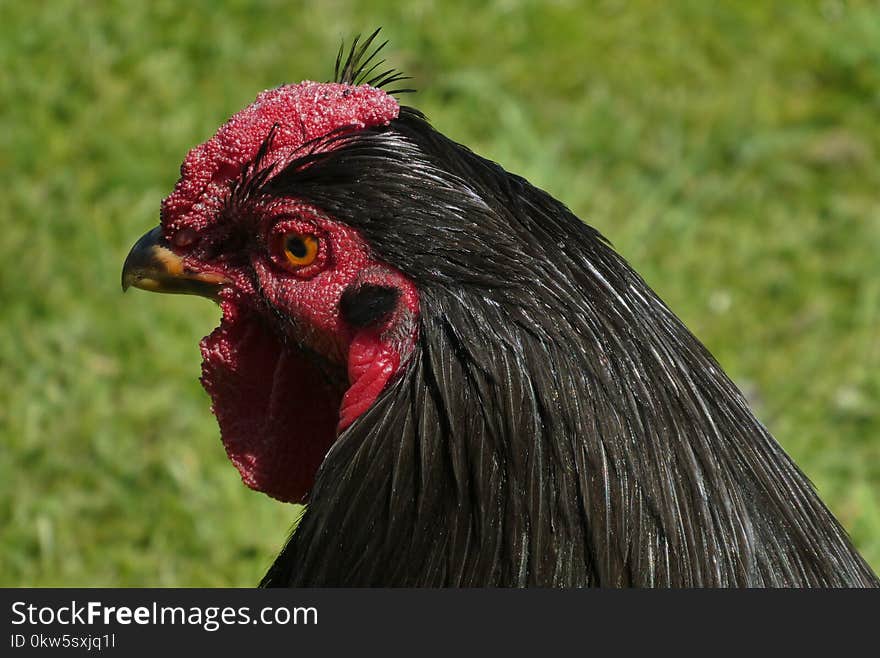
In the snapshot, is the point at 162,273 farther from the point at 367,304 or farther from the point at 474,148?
the point at 474,148

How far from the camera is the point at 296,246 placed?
2.36m

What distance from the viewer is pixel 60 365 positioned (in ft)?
15.7

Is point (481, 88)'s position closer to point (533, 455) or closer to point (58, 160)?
point (58, 160)

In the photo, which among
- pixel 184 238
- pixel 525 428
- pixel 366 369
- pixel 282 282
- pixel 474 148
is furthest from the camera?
pixel 474 148

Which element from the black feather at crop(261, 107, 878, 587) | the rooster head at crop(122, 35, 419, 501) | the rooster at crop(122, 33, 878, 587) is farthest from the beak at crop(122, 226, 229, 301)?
the black feather at crop(261, 107, 878, 587)

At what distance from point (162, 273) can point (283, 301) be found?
361 mm

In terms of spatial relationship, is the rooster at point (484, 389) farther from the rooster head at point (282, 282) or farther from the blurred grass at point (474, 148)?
the blurred grass at point (474, 148)

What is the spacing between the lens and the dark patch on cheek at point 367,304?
225 centimetres

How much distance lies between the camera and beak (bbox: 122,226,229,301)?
260 cm

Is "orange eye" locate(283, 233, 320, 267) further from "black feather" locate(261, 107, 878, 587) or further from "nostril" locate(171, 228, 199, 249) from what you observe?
"nostril" locate(171, 228, 199, 249)

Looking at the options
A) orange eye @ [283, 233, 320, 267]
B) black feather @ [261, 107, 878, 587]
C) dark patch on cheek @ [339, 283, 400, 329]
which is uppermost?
orange eye @ [283, 233, 320, 267]

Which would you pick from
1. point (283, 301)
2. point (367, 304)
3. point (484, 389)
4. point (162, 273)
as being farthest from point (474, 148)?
point (484, 389)

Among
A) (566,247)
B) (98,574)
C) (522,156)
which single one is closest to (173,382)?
(98,574)

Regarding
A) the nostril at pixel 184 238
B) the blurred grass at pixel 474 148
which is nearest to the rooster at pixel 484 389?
the nostril at pixel 184 238
